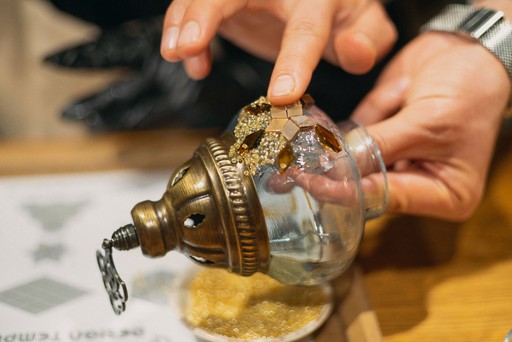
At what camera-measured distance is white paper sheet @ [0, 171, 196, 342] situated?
616 mm

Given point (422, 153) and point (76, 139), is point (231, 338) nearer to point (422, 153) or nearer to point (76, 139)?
point (422, 153)

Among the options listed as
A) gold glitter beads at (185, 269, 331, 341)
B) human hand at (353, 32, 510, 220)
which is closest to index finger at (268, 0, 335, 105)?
human hand at (353, 32, 510, 220)

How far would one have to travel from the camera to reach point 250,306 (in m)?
0.63

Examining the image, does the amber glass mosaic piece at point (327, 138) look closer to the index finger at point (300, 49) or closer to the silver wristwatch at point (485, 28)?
the index finger at point (300, 49)

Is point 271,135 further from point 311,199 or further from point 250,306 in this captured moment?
point 250,306

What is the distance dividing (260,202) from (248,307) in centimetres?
17

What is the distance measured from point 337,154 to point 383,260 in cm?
24

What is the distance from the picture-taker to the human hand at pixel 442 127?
0.62 meters

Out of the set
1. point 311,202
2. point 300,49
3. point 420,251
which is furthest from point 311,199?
point 420,251

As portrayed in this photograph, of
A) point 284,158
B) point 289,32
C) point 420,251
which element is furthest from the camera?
point 420,251

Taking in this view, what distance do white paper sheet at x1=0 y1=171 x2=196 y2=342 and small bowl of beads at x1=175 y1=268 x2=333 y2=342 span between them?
0.02 meters

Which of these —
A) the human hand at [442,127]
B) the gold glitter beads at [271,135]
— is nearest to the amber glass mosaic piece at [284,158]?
the gold glitter beads at [271,135]

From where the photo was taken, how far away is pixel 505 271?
690 millimetres

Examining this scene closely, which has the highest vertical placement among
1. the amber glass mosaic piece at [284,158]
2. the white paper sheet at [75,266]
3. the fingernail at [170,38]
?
the fingernail at [170,38]
